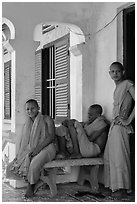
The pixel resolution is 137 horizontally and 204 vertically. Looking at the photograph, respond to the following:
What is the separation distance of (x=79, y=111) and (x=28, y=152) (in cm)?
117

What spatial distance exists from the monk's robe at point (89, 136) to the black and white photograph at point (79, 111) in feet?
0.04

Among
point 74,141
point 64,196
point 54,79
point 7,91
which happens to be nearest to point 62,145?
point 74,141

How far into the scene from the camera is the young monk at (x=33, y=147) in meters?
4.95

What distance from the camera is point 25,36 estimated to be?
5707mm

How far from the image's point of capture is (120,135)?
4.88 meters

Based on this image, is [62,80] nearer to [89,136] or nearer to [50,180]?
[89,136]

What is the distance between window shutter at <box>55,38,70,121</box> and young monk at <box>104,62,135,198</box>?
1.65 meters

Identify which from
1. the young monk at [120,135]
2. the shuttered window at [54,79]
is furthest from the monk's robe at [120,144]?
the shuttered window at [54,79]

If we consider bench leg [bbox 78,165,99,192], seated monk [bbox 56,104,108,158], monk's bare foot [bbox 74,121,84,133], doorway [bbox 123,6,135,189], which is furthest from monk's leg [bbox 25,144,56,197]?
doorway [bbox 123,6,135,189]

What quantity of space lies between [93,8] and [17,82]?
1.50 meters

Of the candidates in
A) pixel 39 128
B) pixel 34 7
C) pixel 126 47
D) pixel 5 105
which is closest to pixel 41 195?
pixel 39 128

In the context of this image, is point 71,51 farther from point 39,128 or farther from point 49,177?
point 49,177

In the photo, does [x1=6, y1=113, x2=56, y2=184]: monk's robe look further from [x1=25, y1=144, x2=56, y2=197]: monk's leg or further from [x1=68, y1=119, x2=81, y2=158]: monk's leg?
[x1=68, y1=119, x2=81, y2=158]: monk's leg

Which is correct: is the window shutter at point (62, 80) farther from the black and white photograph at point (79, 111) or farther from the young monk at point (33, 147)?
the young monk at point (33, 147)
